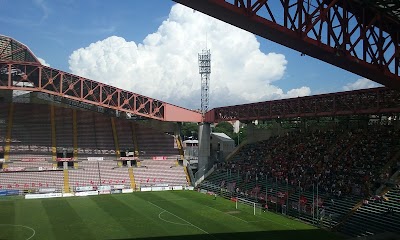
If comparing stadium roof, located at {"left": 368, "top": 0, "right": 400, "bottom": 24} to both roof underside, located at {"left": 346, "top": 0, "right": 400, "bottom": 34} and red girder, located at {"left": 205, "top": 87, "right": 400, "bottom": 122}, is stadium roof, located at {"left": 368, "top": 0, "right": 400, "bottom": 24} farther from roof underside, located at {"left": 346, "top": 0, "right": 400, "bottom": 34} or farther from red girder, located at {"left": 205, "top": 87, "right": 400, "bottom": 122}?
red girder, located at {"left": 205, "top": 87, "right": 400, "bottom": 122}

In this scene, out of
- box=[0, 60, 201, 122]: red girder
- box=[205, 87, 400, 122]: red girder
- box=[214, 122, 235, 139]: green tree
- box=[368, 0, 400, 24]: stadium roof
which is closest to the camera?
box=[368, 0, 400, 24]: stadium roof

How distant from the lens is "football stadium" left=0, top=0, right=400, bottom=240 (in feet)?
57.8

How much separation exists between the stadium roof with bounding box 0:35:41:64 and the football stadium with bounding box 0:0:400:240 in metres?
0.12

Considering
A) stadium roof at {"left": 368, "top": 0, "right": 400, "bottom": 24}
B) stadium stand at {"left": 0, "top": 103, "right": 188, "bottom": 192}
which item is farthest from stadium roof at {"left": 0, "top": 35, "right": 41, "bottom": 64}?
stadium roof at {"left": 368, "top": 0, "right": 400, "bottom": 24}

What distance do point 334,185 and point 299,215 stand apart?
3755mm

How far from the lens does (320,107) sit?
1438 inches

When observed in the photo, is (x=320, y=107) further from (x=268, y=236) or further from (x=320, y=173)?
(x=268, y=236)

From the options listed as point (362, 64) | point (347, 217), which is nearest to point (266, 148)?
point (347, 217)

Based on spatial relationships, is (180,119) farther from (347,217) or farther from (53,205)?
(347,217)

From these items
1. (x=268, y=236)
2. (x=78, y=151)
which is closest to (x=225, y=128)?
(x=78, y=151)

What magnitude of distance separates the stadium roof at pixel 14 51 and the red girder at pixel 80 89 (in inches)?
106

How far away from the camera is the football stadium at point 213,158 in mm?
17625

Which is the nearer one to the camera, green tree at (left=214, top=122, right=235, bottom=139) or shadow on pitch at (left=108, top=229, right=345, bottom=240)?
shadow on pitch at (left=108, top=229, right=345, bottom=240)

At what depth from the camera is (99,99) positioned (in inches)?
1789
